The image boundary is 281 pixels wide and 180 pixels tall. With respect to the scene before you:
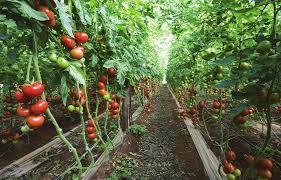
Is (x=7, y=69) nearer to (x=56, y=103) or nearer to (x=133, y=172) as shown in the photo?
(x=133, y=172)

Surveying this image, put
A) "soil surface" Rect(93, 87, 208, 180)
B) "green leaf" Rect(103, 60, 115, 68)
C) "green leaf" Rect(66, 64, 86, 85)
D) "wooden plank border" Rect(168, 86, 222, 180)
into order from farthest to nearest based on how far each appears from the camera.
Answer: "soil surface" Rect(93, 87, 208, 180)
"wooden plank border" Rect(168, 86, 222, 180)
"green leaf" Rect(103, 60, 115, 68)
"green leaf" Rect(66, 64, 86, 85)

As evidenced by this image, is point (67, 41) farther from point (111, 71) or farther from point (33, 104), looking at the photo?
point (111, 71)

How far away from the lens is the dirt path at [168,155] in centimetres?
328

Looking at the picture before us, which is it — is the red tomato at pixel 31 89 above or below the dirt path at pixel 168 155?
above

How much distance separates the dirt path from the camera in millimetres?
3283

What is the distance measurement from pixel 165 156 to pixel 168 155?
66mm

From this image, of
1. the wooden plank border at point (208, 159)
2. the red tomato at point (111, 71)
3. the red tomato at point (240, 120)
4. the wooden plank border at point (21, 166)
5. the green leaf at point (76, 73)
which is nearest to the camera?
the green leaf at point (76, 73)

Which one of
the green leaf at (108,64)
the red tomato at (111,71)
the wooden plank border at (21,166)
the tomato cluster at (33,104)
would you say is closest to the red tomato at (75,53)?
the tomato cluster at (33,104)

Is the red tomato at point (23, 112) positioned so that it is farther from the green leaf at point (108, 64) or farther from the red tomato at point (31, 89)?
the green leaf at point (108, 64)

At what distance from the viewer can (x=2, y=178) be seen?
3.00m

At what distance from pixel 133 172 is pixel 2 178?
1.74 m

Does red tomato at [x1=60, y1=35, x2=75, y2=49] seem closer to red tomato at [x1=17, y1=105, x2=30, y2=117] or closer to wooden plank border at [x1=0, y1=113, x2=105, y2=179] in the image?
red tomato at [x1=17, y1=105, x2=30, y2=117]

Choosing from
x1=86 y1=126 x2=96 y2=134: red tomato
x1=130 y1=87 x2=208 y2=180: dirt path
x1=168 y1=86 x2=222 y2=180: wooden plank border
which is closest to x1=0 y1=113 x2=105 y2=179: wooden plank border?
x1=86 y1=126 x2=96 y2=134: red tomato

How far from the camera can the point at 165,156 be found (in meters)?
3.91
